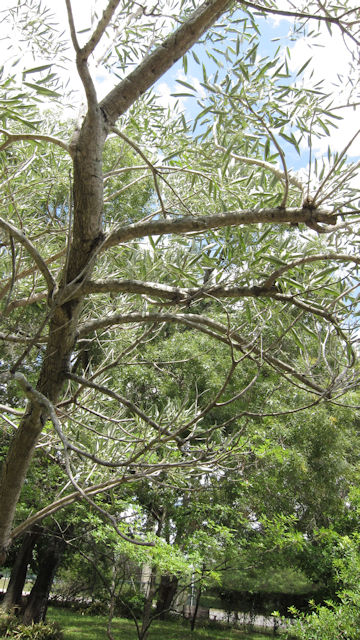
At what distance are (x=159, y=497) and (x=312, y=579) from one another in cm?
299

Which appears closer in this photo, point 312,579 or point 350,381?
point 350,381

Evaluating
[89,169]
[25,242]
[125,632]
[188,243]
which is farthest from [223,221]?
[125,632]

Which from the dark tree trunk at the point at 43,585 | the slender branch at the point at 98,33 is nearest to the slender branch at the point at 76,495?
the slender branch at the point at 98,33

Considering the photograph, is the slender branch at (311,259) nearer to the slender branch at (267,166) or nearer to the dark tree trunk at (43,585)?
the slender branch at (267,166)

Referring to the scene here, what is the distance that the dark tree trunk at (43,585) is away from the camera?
353 inches

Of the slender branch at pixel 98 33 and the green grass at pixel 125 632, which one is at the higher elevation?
the slender branch at pixel 98 33

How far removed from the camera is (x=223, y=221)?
139 centimetres

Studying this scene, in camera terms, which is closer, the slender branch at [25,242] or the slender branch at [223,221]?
the slender branch at [223,221]

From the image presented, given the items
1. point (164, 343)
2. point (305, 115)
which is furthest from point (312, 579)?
point (305, 115)

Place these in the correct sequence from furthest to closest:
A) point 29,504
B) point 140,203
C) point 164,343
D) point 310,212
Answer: point 140,203, point 164,343, point 29,504, point 310,212

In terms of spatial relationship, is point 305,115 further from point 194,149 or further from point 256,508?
point 256,508

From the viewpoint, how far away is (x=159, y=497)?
7.57m

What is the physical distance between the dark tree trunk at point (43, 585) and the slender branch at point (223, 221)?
899cm

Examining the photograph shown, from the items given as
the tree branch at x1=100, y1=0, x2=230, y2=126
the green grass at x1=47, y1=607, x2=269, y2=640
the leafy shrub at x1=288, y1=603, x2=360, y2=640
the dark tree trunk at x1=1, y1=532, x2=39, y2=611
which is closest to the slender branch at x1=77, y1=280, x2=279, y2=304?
the tree branch at x1=100, y1=0, x2=230, y2=126
